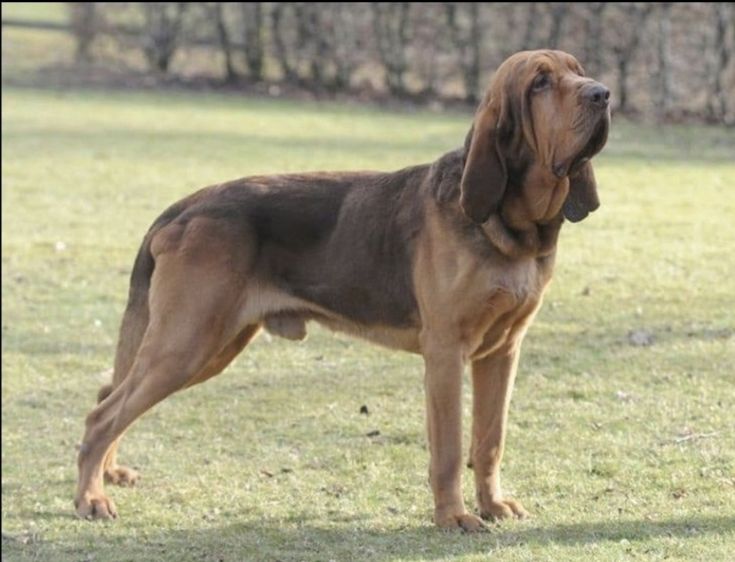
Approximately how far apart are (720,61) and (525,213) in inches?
777

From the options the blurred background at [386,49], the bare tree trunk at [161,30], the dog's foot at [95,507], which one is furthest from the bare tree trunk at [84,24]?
the dog's foot at [95,507]

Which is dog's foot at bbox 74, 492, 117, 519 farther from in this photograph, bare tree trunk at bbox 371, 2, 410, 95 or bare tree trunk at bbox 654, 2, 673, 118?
bare tree trunk at bbox 371, 2, 410, 95

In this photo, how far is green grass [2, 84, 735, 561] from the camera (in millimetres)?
7164

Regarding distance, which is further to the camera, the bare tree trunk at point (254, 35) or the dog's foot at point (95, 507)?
the bare tree trunk at point (254, 35)

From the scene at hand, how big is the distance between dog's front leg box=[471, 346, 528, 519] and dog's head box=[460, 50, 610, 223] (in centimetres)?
90

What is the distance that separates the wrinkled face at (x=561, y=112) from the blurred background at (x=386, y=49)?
63.5 feet

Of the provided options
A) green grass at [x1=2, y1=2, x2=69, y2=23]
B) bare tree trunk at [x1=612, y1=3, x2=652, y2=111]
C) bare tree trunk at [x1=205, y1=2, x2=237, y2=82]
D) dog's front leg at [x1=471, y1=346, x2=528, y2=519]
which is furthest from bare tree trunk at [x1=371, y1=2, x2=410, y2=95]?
dog's front leg at [x1=471, y1=346, x2=528, y2=519]

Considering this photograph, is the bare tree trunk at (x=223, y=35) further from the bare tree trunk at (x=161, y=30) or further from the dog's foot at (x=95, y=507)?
the dog's foot at (x=95, y=507)

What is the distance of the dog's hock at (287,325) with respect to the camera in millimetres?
7867

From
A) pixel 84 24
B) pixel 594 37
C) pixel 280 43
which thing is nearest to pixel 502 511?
pixel 594 37

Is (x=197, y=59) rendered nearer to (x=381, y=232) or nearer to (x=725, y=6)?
(x=725, y=6)

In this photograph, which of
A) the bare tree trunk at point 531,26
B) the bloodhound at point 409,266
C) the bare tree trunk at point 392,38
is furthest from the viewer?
the bare tree trunk at point 392,38

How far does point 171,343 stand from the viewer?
7.77 meters

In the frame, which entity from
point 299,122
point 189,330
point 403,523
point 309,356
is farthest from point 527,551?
point 299,122
